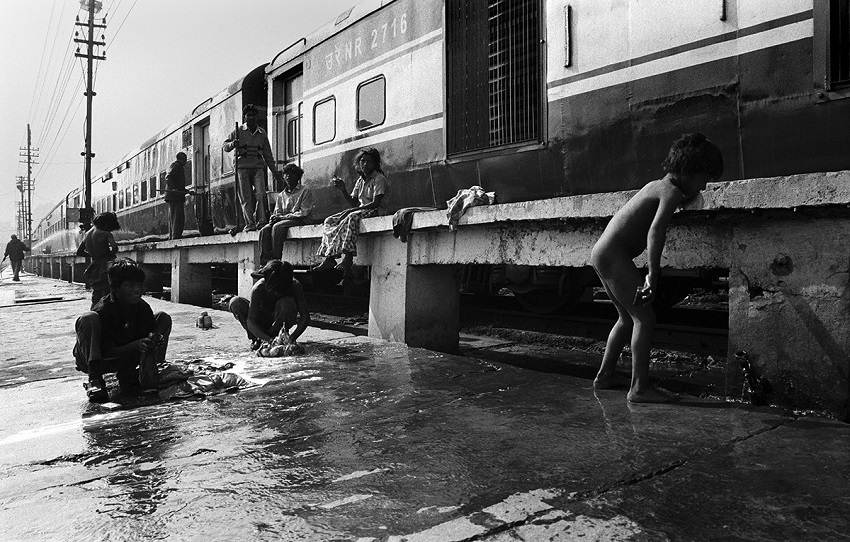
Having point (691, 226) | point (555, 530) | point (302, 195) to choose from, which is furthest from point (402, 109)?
point (555, 530)

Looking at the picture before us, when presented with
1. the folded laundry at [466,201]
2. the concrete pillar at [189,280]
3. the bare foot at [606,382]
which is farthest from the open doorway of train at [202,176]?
the bare foot at [606,382]

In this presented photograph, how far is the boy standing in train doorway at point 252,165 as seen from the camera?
8859mm

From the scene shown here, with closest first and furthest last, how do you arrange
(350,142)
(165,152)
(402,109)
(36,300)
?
(402,109), (350,142), (36,300), (165,152)

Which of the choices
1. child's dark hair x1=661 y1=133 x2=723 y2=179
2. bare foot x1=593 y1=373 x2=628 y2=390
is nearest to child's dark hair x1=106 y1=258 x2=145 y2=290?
bare foot x1=593 y1=373 x2=628 y2=390

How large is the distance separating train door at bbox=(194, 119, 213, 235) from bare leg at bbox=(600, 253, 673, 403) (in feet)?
31.6

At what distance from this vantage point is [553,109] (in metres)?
4.94

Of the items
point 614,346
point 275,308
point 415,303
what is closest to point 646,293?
point 614,346

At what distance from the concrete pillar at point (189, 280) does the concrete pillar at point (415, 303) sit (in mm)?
6902

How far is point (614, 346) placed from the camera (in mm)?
3693

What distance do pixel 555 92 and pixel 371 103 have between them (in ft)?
9.16

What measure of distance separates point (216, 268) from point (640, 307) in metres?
16.9

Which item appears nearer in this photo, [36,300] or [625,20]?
[625,20]

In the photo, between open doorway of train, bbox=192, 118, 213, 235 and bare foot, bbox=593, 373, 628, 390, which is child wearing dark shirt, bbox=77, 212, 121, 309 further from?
bare foot, bbox=593, 373, 628, 390

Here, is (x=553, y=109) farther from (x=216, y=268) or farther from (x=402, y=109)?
(x=216, y=268)
